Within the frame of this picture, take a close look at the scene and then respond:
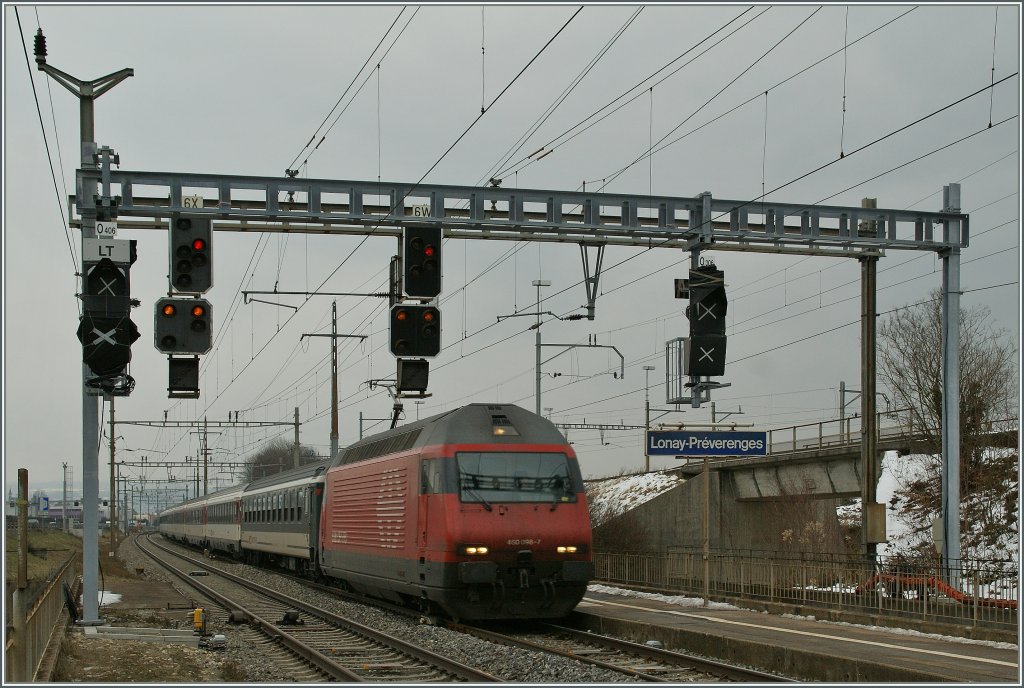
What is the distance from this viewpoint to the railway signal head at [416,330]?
18.3 metres

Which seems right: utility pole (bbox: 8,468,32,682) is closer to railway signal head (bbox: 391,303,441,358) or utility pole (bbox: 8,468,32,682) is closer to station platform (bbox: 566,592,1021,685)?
railway signal head (bbox: 391,303,441,358)

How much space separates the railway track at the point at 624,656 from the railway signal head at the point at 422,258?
5.39 metres

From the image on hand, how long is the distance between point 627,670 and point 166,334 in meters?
8.29

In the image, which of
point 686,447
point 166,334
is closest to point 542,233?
point 686,447

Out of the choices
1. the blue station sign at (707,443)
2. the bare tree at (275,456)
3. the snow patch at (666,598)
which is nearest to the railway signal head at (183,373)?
the blue station sign at (707,443)

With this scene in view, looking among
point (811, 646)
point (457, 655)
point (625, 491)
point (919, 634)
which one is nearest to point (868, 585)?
point (919, 634)

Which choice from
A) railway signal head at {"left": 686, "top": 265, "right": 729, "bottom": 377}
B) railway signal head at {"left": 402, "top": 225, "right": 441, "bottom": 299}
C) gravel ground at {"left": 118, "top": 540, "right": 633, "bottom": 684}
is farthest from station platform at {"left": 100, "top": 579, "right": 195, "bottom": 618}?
railway signal head at {"left": 686, "top": 265, "right": 729, "bottom": 377}

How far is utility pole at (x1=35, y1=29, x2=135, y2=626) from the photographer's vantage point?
62.7ft

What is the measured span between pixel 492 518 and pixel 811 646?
19.0 ft

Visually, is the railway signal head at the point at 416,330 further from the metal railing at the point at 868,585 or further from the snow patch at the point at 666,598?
the snow patch at the point at 666,598

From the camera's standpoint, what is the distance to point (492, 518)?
1938 cm

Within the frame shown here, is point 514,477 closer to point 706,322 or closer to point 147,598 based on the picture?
point 706,322

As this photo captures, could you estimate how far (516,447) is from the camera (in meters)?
20.1

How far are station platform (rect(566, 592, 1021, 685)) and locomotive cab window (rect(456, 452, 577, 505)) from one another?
222cm
